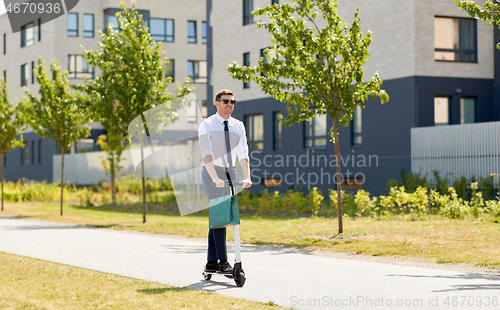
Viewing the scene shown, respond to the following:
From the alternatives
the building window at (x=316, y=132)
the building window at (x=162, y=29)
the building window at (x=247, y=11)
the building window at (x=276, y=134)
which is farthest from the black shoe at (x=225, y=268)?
the building window at (x=162, y=29)

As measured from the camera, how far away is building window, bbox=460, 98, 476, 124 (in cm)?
2528

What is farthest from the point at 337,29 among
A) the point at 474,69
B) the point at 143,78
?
the point at 474,69

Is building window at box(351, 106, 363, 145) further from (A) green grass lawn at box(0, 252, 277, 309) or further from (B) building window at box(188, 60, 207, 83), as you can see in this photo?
(B) building window at box(188, 60, 207, 83)

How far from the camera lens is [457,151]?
22.0 metres

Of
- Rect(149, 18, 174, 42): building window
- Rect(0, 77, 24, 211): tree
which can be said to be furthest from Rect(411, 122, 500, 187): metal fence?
Rect(149, 18, 174, 42): building window

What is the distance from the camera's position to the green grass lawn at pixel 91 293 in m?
6.14

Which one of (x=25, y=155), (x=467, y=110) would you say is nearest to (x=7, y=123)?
(x=467, y=110)

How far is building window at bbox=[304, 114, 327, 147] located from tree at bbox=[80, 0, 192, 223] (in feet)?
36.1

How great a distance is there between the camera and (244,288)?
23.9 feet

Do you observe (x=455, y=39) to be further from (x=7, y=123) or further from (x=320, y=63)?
(x=7, y=123)

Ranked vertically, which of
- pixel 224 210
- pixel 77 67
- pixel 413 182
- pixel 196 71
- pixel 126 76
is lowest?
pixel 413 182

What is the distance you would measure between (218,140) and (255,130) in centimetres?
2457

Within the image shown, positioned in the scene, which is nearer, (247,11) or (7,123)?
(7,123)

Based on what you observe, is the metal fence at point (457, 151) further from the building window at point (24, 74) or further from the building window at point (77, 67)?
the building window at point (24, 74)
